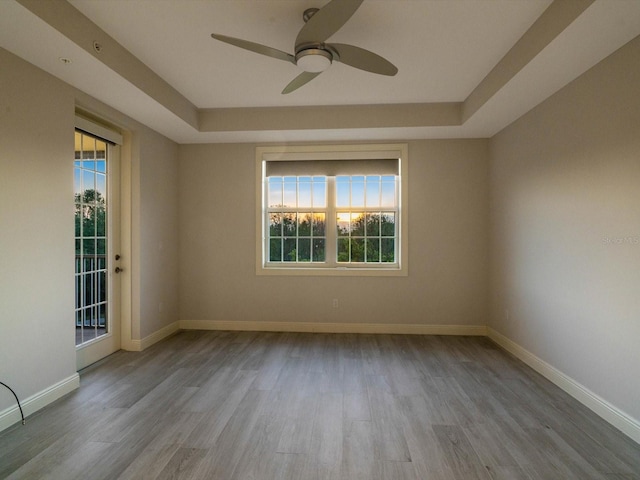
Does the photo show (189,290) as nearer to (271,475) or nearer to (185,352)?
(185,352)

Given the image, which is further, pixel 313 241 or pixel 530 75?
pixel 313 241

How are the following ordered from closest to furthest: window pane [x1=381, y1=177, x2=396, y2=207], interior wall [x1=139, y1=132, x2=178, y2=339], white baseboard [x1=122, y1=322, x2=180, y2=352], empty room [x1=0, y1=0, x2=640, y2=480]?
empty room [x1=0, y1=0, x2=640, y2=480], white baseboard [x1=122, y1=322, x2=180, y2=352], interior wall [x1=139, y1=132, x2=178, y2=339], window pane [x1=381, y1=177, x2=396, y2=207]

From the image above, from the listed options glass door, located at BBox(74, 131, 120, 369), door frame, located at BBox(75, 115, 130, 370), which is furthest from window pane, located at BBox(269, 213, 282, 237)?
glass door, located at BBox(74, 131, 120, 369)

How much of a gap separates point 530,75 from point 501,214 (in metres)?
1.80

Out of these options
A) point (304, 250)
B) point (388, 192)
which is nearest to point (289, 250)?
point (304, 250)

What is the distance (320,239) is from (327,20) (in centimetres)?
316

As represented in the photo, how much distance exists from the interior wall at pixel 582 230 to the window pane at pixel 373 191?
63.4 inches

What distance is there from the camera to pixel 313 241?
4.85 m

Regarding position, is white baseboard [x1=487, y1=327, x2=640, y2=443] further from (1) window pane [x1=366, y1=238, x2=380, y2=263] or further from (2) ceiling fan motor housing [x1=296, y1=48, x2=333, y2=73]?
(2) ceiling fan motor housing [x1=296, y1=48, x2=333, y2=73]

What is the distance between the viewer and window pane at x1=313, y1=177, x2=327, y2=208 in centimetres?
481

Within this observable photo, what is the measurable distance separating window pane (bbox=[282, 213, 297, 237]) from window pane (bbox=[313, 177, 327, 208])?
375mm

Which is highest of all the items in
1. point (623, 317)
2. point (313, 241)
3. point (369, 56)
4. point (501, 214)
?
point (369, 56)

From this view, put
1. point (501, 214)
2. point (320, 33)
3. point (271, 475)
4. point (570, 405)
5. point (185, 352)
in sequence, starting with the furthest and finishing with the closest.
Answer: point (501, 214) → point (185, 352) → point (570, 405) → point (320, 33) → point (271, 475)

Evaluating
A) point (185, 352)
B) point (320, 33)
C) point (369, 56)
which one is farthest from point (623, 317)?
point (185, 352)
